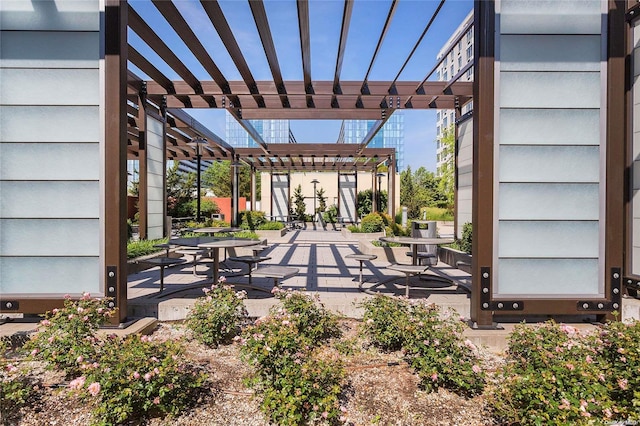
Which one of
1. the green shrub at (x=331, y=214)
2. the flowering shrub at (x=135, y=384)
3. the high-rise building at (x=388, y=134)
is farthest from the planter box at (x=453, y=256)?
the high-rise building at (x=388, y=134)

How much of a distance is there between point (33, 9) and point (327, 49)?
150 inches

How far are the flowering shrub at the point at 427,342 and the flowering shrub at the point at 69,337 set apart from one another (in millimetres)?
2490

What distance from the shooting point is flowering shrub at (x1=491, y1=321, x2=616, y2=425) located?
178cm

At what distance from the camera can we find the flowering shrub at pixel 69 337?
2441 millimetres

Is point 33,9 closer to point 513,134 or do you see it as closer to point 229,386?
point 229,386

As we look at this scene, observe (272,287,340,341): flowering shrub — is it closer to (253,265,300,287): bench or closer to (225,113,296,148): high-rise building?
(253,265,300,287): bench

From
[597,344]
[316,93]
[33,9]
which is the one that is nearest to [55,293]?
[33,9]

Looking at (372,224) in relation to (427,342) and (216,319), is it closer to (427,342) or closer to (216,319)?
(216,319)

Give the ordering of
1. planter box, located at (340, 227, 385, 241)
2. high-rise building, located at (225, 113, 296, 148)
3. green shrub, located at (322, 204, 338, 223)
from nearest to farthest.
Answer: planter box, located at (340, 227, 385, 241) → green shrub, located at (322, 204, 338, 223) → high-rise building, located at (225, 113, 296, 148)

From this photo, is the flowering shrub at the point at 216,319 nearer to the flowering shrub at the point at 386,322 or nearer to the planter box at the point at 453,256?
the flowering shrub at the point at 386,322

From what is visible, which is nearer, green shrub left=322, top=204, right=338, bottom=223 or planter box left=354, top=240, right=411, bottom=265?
planter box left=354, top=240, right=411, bottom=265

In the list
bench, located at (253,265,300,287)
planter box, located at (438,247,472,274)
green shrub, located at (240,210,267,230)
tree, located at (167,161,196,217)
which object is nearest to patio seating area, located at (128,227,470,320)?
bench, located at (253,265,300,287)

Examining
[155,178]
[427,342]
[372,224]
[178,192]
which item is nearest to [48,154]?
[427,342]

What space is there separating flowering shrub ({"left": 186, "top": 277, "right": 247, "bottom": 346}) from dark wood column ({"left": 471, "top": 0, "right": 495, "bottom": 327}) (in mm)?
2574
